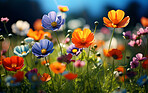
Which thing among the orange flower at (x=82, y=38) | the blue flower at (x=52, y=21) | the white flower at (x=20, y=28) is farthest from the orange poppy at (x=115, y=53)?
the white flower at (x=20, y=28)

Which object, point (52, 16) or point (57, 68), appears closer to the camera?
point (57, 68)

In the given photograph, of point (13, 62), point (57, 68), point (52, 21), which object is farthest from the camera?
point (52, 21)

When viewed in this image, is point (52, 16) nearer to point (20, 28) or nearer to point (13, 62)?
point (13, 62)

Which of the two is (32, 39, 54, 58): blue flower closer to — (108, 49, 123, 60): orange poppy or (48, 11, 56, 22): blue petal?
(48, 11, 56, 22): blue petal

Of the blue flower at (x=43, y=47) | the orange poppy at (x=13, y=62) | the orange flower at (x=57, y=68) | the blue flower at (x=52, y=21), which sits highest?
the blue flower at (x=52, y=21)

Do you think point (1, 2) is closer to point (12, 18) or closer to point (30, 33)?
point (12, 18)

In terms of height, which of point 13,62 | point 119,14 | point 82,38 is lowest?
point 13,62

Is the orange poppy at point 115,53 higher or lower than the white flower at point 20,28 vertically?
lower

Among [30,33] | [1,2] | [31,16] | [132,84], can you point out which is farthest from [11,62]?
[1,2]

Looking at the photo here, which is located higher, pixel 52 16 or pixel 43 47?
pixel 52 16

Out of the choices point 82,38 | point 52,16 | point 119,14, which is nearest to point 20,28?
point 52,16

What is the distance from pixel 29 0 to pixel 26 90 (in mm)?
5159

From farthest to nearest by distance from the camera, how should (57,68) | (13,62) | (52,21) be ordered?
(52,21), (13,62), (57,68)

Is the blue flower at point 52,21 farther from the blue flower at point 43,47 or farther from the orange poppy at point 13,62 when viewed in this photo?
the orange poppy at point 13,62
